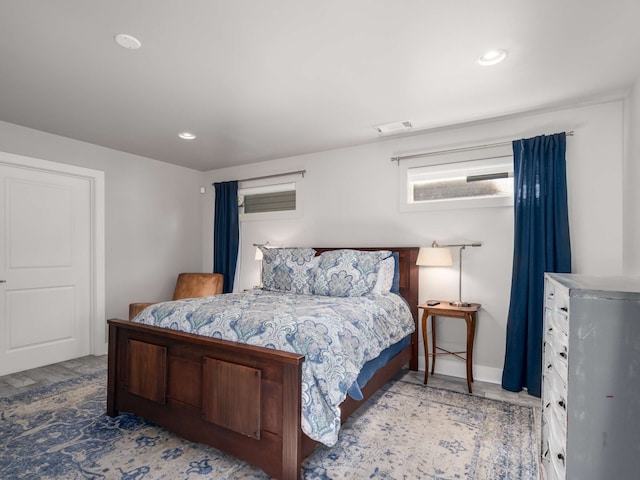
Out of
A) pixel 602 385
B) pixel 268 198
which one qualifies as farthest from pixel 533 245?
pixel 268 198

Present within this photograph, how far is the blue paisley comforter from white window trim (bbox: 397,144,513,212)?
1.23m

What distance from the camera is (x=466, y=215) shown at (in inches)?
137

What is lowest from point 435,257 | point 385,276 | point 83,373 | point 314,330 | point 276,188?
point 83,373

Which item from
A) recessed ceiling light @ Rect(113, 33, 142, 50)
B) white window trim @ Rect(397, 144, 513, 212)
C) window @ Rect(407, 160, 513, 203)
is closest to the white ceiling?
recessed ceiling light @ Rect(113, 33, 142, 50)

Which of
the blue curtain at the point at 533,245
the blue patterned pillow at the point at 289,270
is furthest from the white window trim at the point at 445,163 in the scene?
the blue patterned pillow at the point at 289,270

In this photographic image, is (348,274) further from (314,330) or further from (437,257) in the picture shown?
(314,330)

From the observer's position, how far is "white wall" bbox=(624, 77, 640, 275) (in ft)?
7.93

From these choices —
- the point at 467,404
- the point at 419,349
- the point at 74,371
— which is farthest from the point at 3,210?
the point at 467,404

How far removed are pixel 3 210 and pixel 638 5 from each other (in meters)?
5.03

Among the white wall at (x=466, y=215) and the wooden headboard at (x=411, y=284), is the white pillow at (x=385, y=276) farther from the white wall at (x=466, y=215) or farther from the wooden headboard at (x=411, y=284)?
the white wall at (x=466, y=215)

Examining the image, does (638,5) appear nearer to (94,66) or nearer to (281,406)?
(281,406)

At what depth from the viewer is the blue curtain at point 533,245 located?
9.74 feet

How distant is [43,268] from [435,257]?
13.2 feet

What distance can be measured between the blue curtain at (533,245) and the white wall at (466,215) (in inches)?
5.5
